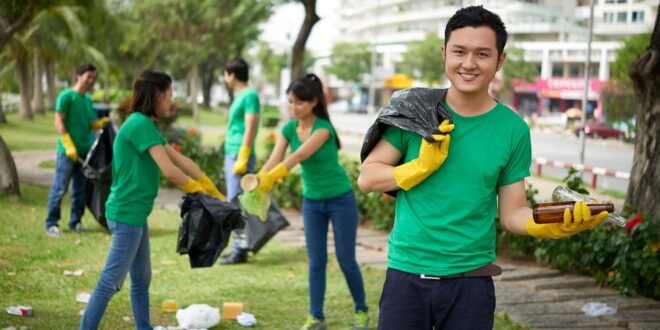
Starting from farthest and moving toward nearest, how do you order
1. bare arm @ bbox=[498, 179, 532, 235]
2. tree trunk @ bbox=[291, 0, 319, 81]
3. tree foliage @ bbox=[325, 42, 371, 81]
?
tree foliage @ bbox=[325, 42, 371, 81] < tree trunk @ bbox=[291, 0, 319, 81] < bare arm @ bbox=[498, 179, 532, 235]

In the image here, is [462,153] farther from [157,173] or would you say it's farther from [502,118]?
[157,173]

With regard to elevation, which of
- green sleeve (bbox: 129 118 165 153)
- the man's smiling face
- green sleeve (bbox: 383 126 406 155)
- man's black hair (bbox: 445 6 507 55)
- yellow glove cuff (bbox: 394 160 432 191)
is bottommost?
green sleeve (bbox: 129 118 165 153)

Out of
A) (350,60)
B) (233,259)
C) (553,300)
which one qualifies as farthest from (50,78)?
(350,60)

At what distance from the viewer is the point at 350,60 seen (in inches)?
3327

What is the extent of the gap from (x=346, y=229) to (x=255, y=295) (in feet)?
4.28

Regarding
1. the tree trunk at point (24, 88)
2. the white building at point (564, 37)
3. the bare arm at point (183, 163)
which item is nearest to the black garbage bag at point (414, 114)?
the bare arm at point (183, 163)

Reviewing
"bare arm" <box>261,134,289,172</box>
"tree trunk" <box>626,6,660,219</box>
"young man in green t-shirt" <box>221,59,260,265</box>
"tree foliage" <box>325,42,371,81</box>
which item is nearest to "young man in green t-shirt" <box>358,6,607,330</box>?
"bare arm" <box>261,134,289,172</box>

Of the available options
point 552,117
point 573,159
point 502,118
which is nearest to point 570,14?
point 552,117

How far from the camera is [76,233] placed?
27.5 feet

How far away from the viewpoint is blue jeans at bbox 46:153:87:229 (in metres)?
8.20

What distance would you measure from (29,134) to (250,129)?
1893cm

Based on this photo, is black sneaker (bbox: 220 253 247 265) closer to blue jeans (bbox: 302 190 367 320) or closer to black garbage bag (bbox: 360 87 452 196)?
blue jeans (bbox: 302 190 367 320)

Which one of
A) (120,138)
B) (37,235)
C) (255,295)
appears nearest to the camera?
(120,138)

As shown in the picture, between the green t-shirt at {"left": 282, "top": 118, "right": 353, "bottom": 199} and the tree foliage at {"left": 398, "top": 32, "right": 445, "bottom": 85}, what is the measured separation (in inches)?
2275
